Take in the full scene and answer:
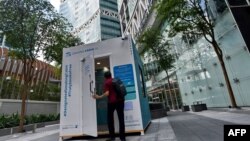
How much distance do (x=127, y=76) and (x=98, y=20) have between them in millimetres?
70148

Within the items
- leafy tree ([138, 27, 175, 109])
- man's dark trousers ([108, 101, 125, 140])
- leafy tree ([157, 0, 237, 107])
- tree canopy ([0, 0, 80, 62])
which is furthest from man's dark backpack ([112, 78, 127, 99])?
leafy tree ([138, 27, 175, 109])

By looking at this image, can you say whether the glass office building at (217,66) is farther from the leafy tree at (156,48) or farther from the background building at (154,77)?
the background building at (154,77)

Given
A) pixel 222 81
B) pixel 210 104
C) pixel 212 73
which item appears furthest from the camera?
pixel 210 104

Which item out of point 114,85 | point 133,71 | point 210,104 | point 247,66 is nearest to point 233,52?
point 247,66

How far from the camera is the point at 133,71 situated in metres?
5.41

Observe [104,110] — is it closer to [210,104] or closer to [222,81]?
[222,81]

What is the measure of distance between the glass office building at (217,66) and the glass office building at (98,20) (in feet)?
167

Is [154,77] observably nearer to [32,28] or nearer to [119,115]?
[32,28]

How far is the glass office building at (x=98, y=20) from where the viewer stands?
72.1 meters

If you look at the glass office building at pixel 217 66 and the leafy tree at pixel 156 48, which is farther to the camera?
the leafy tree at pixel 156 48

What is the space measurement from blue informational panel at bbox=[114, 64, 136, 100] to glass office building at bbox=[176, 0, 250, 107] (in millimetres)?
3593

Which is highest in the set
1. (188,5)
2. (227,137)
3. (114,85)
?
(188,5)

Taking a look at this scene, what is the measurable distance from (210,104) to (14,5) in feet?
48.7

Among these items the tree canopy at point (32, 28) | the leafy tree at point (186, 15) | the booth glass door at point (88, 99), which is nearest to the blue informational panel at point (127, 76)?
the booth glass door at point (88, 99)
